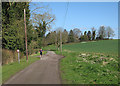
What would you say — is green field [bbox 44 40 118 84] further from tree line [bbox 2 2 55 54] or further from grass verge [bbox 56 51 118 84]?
tree line [bbox 2 2 55 54]

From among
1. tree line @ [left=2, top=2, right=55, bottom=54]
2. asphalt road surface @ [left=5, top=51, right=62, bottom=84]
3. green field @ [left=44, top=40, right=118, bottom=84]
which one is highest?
tree line @ [left=2, top=2, right=55, bottom=54]

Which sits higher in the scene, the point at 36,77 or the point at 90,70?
the point at 36,77

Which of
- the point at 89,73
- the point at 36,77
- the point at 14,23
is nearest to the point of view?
the point at 36,77

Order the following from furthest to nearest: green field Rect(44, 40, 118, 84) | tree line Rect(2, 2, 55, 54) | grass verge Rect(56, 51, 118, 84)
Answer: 1. tree line Rect(2, 2, 55, 54)
2. green field Rect(44, 40, 118, 84)
3. grass verge Rect(56, 51, 118, 84)

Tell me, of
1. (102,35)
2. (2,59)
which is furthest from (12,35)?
(102,35)

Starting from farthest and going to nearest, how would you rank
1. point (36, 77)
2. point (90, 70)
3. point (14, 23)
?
point (14, 23) → point (90, 70) → point (36, 77)

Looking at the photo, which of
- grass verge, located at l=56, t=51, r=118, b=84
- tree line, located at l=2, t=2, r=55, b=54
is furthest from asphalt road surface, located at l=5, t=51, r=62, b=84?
tree line, located at l=2, t=2, r=55, b=54

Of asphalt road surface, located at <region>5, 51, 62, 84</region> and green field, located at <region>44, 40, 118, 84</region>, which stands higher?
asphalt road surface, located at <region>5, 51, 62, 84</region>

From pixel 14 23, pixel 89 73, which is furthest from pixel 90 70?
pixel 14 23

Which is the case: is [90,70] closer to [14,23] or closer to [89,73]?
[89,73]

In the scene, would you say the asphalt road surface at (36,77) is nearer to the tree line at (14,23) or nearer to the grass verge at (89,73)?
the grass verge at (89,73)

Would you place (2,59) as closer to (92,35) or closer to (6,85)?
(6,85)

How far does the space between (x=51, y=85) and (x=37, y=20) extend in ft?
53.5

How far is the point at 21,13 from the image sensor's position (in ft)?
93.3
